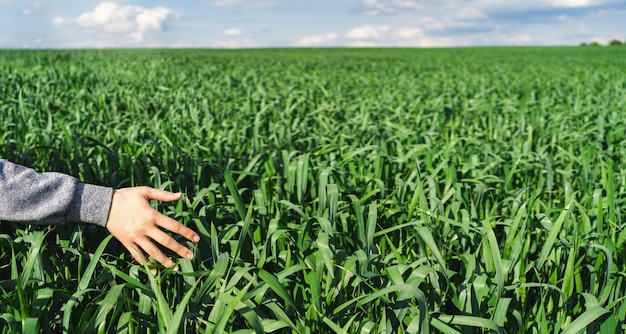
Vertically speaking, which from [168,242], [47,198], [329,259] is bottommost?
[329,259]

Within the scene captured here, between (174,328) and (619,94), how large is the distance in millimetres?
11295

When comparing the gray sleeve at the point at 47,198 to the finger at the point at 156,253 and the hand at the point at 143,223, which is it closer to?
the hand at the point at 143,223

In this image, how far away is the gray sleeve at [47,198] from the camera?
1720mm

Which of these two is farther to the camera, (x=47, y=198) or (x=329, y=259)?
(x=329, y=259)

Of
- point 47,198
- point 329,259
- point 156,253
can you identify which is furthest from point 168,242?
point 329,259

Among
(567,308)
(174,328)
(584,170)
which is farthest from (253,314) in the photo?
(584,170)

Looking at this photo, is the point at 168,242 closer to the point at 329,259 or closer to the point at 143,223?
the point at 143,223

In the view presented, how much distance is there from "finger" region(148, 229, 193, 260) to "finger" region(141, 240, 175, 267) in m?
0.05

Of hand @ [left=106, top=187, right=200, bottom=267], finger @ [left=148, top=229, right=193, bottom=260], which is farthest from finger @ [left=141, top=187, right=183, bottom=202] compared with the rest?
finger @ [left=148, top=229, right=193, bottom=260]

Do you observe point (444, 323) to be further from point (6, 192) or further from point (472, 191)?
point (472, 191)

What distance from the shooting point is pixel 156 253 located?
1.80m

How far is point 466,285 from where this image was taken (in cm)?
192

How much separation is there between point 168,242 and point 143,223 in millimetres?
102

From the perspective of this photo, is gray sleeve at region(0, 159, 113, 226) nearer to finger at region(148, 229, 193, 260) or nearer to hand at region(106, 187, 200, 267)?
hand at region(106, 187, 200, 267)
